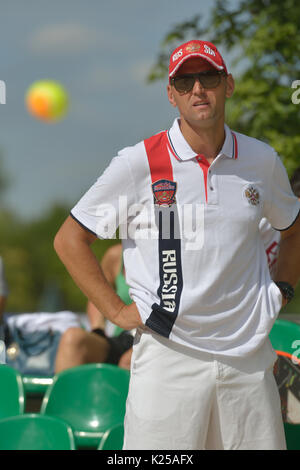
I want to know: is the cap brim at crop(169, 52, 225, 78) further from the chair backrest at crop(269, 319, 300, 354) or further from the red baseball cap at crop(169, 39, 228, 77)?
the chair backrest at crop(269, 319, 300, 354)

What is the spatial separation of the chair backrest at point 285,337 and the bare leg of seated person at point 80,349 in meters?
1.10

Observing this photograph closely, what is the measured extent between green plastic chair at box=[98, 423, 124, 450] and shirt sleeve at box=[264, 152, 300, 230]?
945 millimetres

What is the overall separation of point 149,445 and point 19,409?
1.44 m

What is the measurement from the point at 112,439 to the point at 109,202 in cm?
93

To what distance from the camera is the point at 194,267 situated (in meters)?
1.77

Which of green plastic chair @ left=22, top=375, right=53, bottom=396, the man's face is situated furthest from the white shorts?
green plastic chair @ left=22, top=375, right=53, bottom=396

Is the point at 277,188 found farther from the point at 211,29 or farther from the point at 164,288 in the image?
the point at 211,29

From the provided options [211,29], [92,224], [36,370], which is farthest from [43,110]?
[92,224]

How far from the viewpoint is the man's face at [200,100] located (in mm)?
1843

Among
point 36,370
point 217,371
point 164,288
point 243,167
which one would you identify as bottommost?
point 36,370

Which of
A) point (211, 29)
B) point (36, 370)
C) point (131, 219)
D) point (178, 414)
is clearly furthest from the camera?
point (211, 29)

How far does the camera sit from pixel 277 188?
1.95 meters

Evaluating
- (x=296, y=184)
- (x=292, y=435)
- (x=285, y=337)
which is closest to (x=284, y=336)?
(x=285, y=337)

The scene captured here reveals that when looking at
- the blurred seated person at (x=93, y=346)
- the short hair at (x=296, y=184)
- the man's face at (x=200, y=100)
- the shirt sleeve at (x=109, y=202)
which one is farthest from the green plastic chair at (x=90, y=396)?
the man's face at (x=200, y=100)
